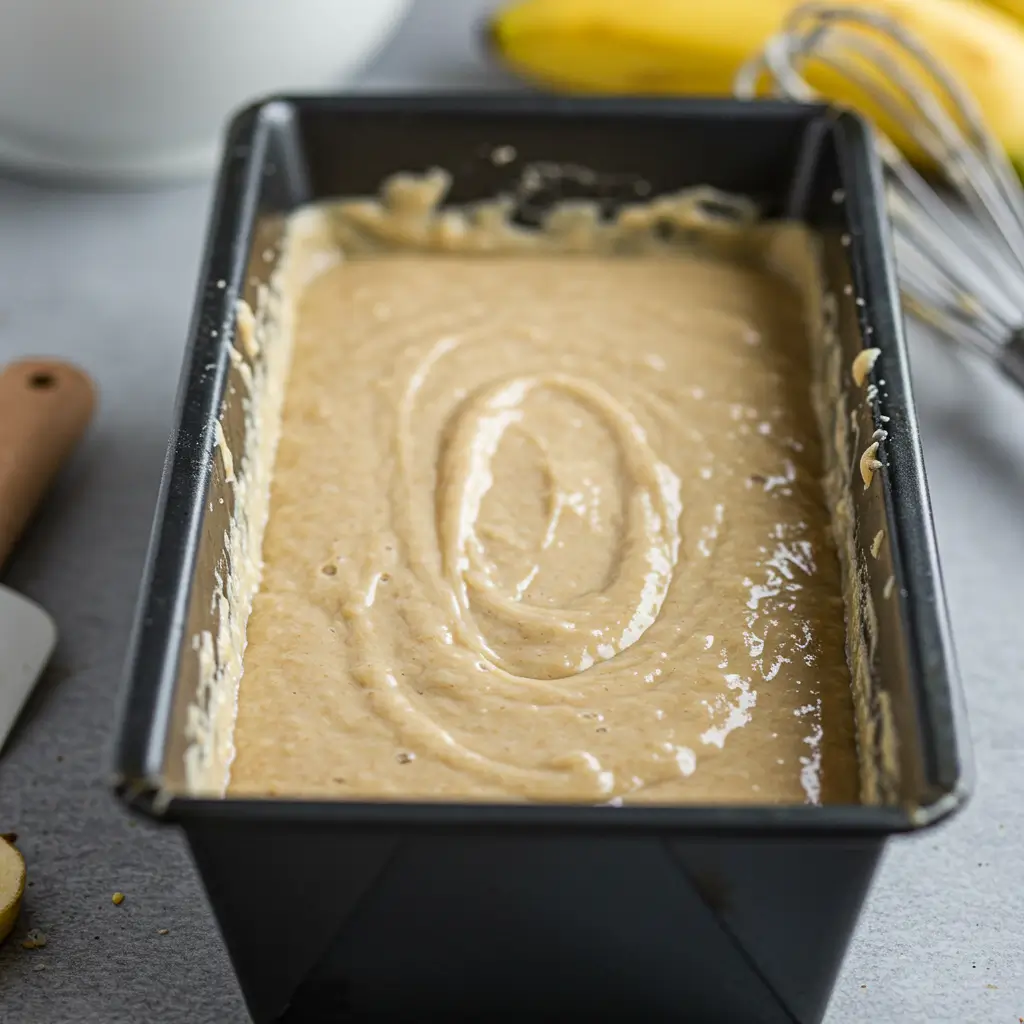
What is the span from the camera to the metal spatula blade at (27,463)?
1.52m

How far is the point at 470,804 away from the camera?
39.8 inches

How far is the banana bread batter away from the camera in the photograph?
4.04ft

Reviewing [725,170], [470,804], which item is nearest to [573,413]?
[725,170]

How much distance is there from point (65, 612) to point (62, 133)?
0.72 m

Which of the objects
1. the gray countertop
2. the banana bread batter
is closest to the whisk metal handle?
the gray countertop

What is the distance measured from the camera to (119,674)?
1.57 meters

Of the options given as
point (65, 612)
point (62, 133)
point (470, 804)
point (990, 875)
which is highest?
point (470, 804)

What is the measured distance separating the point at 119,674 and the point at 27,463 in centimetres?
26

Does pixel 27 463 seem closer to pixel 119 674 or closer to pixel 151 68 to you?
pixel 119 674

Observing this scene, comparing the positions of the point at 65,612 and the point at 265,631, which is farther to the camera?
the point at 65,612

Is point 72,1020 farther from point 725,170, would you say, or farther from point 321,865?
point 725,170

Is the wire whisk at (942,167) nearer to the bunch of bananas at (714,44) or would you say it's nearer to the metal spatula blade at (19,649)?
the bunch of bananas at (714,44)

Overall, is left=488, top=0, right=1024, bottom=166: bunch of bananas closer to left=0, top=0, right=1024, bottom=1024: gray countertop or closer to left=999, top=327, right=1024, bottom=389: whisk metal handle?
left=0, top=0, right=1024, bottom=1024: gray countertop

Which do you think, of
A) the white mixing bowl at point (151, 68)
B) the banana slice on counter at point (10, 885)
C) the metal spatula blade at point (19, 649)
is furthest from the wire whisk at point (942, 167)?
the banana slice on counter at point (10, 885)
